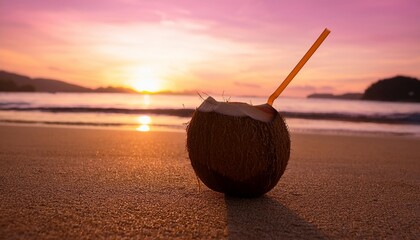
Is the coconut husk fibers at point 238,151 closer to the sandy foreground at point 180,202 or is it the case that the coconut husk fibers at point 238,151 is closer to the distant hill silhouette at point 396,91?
the sandy foreground at point 180,202

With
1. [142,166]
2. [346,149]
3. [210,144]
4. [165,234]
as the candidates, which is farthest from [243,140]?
[346,149]

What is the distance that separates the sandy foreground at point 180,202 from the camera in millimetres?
1884

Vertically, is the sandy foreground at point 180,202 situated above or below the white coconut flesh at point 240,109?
below

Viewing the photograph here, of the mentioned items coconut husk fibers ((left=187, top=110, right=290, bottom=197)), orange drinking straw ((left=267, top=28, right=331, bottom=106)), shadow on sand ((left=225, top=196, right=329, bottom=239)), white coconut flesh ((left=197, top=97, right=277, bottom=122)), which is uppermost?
orange drinking straw ((left=267, top=28, right=331, bottom=106))

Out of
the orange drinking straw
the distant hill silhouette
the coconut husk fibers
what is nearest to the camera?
the coconut husk fibers

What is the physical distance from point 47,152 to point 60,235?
2777 mm

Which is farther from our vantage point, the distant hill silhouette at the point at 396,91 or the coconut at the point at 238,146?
the distant hill silhouette at the point at 396,91

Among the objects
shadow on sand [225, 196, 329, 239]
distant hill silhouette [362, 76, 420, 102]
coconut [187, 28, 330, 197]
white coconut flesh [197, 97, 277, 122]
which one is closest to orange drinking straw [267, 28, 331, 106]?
coconut [187, 28, 330, 197]

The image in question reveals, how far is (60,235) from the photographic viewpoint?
1.75m

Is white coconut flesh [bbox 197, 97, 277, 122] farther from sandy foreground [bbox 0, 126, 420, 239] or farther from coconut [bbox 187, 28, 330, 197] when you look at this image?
sandy foreground [bbox 0, 126, 420, 239]

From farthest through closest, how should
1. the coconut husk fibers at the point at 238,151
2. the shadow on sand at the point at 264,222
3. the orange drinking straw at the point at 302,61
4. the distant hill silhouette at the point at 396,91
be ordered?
the distant hill silhouette at the point at 396,91
the orange drinking straw at the point at 302,61
the coconut husk fibers at the point at 238,151
the shadow on sand at the point at 264,222

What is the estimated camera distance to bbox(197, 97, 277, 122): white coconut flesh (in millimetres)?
2338

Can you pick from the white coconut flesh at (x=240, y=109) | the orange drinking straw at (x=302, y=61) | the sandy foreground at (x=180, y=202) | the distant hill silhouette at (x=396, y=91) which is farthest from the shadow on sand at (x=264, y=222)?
the distant hill silhouette at (x=396, y=91)

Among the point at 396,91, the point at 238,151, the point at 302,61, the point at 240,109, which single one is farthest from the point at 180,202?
the point at 396,91
